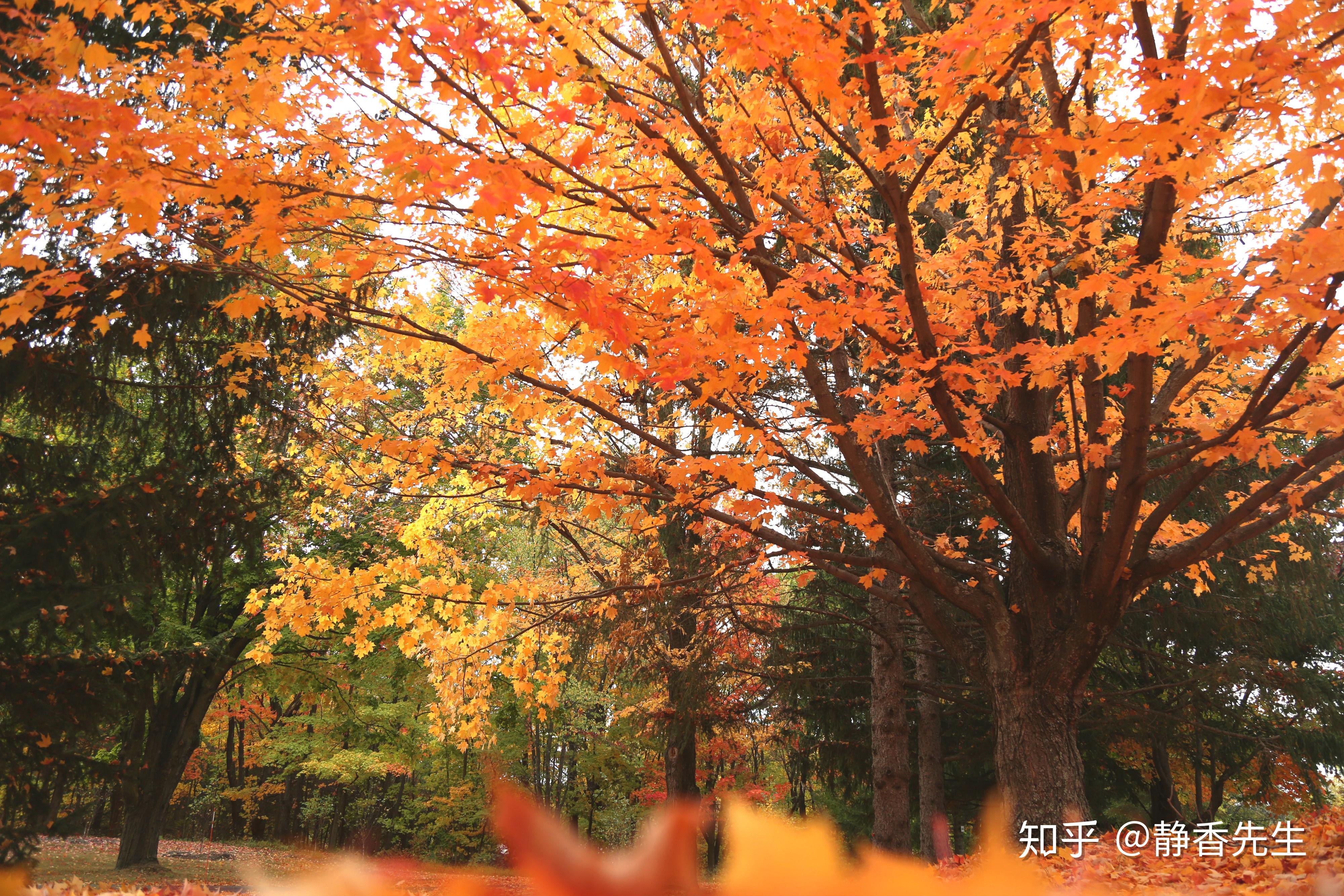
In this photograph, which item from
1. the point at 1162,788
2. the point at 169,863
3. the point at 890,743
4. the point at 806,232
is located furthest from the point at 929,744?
the point at 169,863

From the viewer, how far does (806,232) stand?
16.0 ft

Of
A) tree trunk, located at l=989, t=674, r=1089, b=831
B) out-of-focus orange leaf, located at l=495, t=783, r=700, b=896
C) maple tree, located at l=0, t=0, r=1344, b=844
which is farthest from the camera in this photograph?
tree trunk, located at l=989, t=674, r=1089, b=831

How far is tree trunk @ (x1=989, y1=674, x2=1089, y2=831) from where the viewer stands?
5.88 metres

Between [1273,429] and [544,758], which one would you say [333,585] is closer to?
[1273,429]

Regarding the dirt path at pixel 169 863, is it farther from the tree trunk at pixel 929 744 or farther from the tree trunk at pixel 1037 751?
the tree trunk at pixel 929 744

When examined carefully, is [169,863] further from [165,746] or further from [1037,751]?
[1037,751]

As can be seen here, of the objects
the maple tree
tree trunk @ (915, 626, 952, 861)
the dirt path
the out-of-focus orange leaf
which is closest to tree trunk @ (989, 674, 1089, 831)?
the maple tree

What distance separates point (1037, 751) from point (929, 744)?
19.7ft

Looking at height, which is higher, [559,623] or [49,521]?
[49,521]

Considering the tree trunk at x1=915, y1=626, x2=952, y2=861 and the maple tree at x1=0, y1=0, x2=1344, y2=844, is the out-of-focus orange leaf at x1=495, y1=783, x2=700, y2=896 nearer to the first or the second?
the maple tree at x1=0, y1=0, x2=1344, y2=844

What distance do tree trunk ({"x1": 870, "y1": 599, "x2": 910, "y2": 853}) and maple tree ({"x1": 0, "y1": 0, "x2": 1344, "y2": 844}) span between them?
308cm

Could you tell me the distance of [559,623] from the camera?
10891 millimetres

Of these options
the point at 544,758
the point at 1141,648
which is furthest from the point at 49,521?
the point at 544,758

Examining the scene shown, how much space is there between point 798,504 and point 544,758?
21.9 meters
